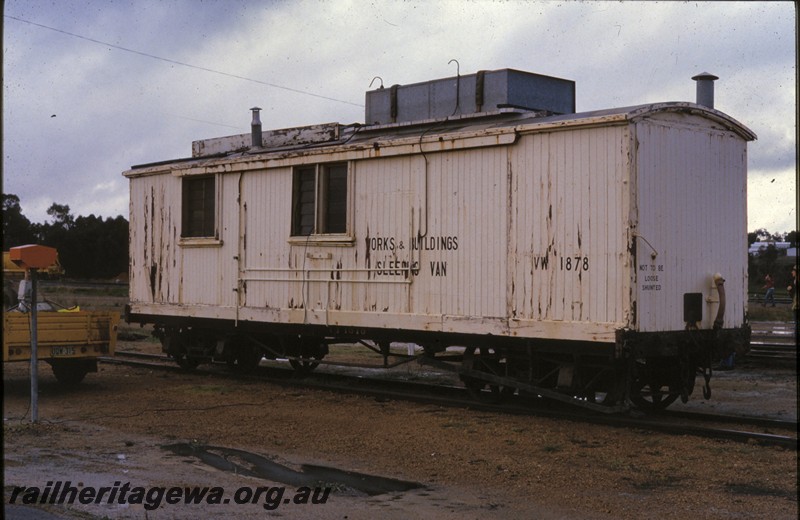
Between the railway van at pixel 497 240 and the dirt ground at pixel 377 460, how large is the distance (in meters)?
0.98

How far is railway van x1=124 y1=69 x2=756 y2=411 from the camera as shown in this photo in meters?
9.82

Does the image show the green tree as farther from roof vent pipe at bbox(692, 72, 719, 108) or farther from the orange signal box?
roof vent pipe at bbox(692, 72, 719, 108)

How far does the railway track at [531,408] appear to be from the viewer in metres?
9.36

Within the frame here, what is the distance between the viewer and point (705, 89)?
11.7m

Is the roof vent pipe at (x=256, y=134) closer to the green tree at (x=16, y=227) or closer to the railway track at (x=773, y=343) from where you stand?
the railway track at (x=773, y=343)

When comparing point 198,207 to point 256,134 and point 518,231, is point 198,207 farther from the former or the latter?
point 518,231

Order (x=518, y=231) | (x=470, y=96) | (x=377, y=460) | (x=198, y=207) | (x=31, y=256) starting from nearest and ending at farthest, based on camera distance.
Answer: (x=377, y=460) → (x=31, y=256) → (x=518, y=231) → (x=470, y=96) → (x=198, y=207)

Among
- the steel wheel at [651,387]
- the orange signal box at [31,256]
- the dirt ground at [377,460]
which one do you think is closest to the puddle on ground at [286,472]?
the dirt ground at [377,460]

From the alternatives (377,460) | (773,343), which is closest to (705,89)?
(377,460)

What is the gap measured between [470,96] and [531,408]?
4511mm

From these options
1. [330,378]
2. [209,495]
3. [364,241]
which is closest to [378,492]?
[209,495]

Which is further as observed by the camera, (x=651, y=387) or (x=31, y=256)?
(x=651, y=387)

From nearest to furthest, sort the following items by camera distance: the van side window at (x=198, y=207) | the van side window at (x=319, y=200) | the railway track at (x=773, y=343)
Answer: the van side window at (x=319, y=200), the van side window at (x=198, y=207), the railway track at (x=773, y=343)

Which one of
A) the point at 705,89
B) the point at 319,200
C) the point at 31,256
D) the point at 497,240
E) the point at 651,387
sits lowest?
the point at 651,387
